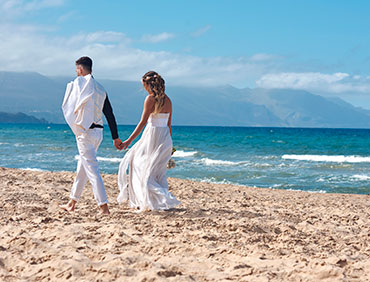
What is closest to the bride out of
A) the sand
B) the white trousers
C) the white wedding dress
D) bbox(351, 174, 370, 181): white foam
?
the white wedding dress

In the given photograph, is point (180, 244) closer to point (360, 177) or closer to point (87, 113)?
point (87, 113)

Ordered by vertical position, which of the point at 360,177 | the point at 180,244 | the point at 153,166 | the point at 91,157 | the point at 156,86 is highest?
the point at 156,86

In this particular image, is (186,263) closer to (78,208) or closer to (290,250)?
(290,250)

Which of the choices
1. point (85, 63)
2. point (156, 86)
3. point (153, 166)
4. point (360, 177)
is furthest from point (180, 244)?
point (360, 177)

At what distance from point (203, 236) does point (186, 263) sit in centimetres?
82

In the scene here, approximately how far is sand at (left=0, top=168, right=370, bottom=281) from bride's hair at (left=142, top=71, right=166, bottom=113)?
136 cm

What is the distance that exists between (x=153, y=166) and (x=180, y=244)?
1.72 metres

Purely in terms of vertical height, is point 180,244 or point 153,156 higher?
point 153,156

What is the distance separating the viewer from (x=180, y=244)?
4074mm

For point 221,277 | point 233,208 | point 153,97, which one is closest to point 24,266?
point 221,277

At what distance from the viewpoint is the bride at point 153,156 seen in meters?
5.52

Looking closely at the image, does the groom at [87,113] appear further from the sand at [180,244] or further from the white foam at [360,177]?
the white foam at [360,177]

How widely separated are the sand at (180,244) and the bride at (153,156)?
0.62ft

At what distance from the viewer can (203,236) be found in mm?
4371
